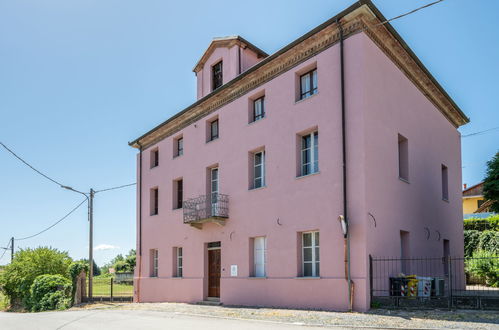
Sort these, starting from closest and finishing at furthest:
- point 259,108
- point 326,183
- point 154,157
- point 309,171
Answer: point 326,183
point 309,171
point 259,108
point 154,157

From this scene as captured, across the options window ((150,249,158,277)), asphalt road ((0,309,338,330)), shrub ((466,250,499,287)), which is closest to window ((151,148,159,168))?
window ((150,249,158,277))

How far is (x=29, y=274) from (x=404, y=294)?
20340mm

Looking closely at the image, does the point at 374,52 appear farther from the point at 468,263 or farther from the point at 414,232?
the point at 468,263

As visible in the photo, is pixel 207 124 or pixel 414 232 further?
pixel 207 124

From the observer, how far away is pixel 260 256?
17094mm

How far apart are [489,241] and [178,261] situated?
620 inches

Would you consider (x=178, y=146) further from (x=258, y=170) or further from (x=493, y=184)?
(x=493, y=184)

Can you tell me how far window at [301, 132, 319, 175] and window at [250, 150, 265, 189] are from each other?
2105mm

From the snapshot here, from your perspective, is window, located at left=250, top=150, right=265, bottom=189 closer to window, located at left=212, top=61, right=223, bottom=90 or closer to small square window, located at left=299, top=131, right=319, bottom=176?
small square window, located at left=299, top=131, right=319, bottom=176

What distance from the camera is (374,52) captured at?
48.3ft

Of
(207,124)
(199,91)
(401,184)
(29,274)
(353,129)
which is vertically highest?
(199,91)

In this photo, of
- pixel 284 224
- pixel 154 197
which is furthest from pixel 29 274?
pixel 284 224

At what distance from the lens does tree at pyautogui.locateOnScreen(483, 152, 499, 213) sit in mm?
25609

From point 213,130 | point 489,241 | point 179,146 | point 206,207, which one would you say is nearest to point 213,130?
point 213,130
